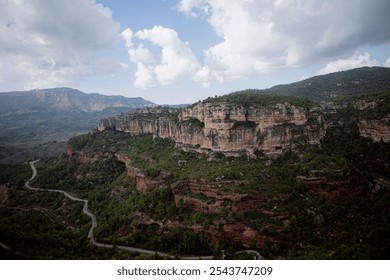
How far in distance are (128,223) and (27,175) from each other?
37.9 m

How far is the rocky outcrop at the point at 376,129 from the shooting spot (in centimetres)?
5431

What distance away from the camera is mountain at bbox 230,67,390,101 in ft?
337

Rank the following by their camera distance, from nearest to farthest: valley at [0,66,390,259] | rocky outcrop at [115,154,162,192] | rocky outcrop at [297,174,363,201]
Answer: valley at [0,66,390,259]
rocky outcrop at [297,174,363,201]
rocky outcrop at [115,154,162,192]

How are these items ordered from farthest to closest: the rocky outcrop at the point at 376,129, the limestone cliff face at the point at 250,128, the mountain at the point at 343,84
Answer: the mountain at the point at 343,84 → the rocky outcrop at the point at 376,129 → the limestone cliff face at the point at 250,128

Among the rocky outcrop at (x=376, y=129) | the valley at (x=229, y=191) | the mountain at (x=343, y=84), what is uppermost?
the mountain at (x=343, y=84)

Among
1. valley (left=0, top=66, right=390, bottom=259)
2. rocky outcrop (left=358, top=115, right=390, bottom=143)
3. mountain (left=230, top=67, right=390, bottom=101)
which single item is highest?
mountain (left=230, top=67, right=390, bottom=101)

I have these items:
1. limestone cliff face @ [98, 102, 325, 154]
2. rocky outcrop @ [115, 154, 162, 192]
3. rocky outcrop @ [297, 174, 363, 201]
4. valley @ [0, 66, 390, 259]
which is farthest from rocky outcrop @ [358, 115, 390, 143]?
rocky outcrop @ [115, 154, 162, 192]

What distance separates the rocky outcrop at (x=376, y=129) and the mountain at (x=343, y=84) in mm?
43031

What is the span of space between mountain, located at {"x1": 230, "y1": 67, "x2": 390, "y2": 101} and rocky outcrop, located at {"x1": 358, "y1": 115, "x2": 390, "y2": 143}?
43031 mm

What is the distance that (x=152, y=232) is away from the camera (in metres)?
43.6

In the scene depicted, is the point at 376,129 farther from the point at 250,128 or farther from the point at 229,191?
the point at 229,191

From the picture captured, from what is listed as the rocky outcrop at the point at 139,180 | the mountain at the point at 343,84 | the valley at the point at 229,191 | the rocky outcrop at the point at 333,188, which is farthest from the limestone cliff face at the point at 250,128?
the mountain at the point at 343,84

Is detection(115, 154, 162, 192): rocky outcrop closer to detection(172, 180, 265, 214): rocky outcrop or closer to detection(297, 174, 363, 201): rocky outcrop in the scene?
detection(172, 180, 265, 214): rocky outcrop

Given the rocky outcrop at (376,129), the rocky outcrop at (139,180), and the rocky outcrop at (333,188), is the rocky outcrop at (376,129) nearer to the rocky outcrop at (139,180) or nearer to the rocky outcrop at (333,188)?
the rocky outcrop at (333,188)
